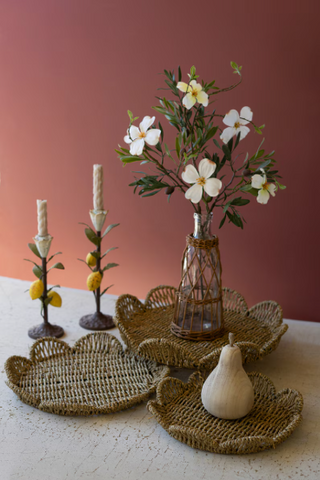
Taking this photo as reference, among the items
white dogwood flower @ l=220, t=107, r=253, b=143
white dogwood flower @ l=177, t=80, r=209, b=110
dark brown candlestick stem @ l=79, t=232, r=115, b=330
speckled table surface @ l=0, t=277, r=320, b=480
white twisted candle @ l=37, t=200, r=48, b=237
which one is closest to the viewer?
speckled table surface @ l=0, t=277, r=320, b=480

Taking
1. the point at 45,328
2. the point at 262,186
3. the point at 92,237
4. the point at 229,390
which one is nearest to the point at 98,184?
the point at 92,237

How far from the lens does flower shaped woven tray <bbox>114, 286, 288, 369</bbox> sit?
131cm

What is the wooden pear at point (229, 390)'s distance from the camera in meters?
1.16

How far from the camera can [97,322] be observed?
177cm

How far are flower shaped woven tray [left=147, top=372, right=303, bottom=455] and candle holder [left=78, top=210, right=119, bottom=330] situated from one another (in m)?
0.53

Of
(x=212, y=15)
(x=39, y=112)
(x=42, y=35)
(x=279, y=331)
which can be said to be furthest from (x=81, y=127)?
(x=279, y=331)

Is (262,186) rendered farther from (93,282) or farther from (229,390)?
(93,282)

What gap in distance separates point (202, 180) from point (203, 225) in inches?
7.0

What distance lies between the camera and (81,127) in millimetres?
1979

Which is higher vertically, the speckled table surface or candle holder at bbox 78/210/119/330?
candle holder at bbox 78/210/119/330

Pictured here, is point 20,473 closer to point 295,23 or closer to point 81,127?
point 81,127

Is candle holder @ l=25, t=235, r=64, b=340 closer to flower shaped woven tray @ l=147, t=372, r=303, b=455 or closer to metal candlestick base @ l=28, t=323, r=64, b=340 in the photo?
metal candlestick base @ l=28, t=323, r=64, b=340

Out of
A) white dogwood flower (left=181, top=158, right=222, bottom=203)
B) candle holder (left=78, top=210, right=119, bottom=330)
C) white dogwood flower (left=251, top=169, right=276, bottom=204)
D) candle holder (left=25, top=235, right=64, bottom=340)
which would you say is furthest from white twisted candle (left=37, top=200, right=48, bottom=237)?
white dogwood flower (left=251, top=169, right=276, bottom=204)

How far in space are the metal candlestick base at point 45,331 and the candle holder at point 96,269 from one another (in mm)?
97
